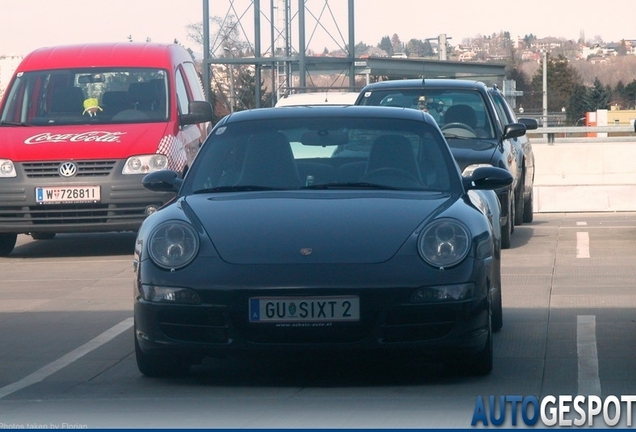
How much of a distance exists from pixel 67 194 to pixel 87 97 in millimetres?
1377

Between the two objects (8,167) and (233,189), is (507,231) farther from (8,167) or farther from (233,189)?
(233,189)

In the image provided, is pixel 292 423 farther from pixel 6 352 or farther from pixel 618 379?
pixel 6 352

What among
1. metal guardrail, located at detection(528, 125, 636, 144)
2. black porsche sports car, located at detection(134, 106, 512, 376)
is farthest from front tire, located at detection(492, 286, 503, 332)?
metal guardrail, located at detection(528, 125, 636, 144)

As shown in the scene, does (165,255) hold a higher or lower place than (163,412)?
higher

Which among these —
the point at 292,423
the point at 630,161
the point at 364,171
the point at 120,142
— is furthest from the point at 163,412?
the point at 630,161

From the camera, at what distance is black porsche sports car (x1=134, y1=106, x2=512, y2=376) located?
5719 millimetres

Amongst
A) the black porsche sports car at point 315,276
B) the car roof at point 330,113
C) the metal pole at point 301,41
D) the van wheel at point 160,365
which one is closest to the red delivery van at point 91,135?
the car roof at point 330,113

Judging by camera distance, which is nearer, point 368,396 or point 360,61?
point 368,396

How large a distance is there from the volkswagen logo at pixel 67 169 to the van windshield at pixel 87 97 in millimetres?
765

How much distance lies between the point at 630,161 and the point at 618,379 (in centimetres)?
1333

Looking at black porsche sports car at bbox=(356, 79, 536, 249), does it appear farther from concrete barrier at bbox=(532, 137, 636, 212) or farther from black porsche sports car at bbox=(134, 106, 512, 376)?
black porsche sports car at bbox=(134, 106, 512, 376)

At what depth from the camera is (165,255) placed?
5969 mm

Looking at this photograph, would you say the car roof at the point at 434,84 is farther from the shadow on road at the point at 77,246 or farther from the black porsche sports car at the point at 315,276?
the black porsche sports car at the point at 315,276

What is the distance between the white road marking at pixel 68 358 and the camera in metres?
6.36
